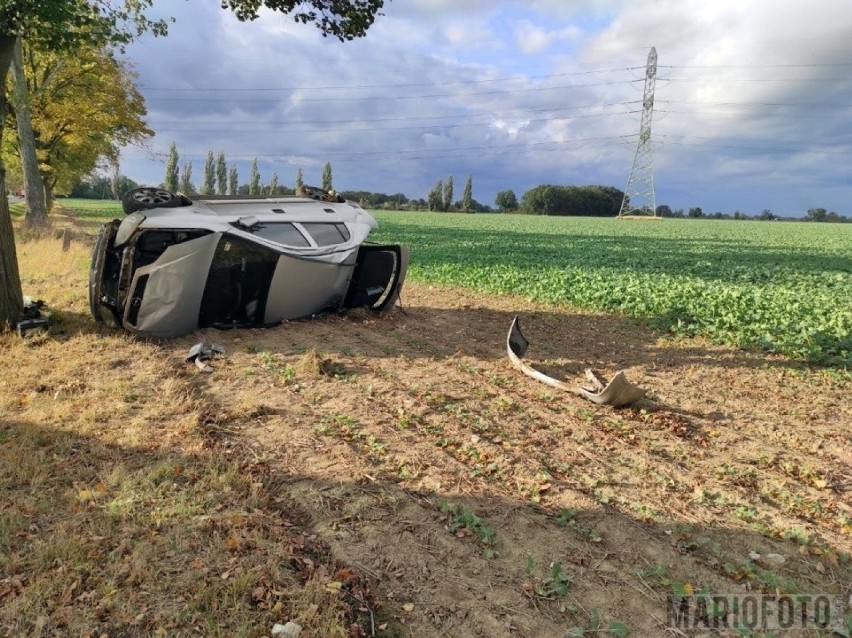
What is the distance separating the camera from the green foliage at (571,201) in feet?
335

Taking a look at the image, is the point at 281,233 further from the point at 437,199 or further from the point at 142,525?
the point at 437,199

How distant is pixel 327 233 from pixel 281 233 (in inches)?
32.8

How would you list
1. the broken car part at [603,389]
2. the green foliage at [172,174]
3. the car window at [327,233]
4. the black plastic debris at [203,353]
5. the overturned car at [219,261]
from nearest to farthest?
the broken car part at [603,389], the black plastic debris at [203,353], the overturned car at [219,261], the car window at [327,233], the green foliage at [172,174]

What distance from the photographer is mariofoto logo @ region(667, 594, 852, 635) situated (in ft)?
9.99

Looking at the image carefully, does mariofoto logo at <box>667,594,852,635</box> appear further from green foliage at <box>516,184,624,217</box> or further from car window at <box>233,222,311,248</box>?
green foliage at <box>516,184,624,217</box>

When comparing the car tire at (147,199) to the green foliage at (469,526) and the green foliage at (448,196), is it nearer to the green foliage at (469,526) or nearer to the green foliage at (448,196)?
the green foliage at (469,526)

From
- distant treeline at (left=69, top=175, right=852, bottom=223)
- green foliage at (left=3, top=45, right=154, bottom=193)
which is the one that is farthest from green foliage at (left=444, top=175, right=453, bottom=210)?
green foliage at (left=3, top=45, right=154, bottom=193)

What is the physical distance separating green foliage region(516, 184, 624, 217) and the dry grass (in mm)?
101466

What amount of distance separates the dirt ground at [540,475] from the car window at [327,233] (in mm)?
1587

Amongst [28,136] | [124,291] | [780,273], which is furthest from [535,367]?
[28,136]

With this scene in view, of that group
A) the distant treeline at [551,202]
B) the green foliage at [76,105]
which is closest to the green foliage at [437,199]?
the distant treeline at [551,202]

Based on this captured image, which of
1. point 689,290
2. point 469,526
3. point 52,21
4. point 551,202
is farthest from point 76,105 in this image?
point 551,202


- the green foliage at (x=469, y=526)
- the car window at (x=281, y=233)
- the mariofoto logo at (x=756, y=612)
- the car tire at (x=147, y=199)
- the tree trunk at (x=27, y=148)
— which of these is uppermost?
the tree trunk at (x=27, y=148)

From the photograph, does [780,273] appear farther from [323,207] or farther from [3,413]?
[3,413]
